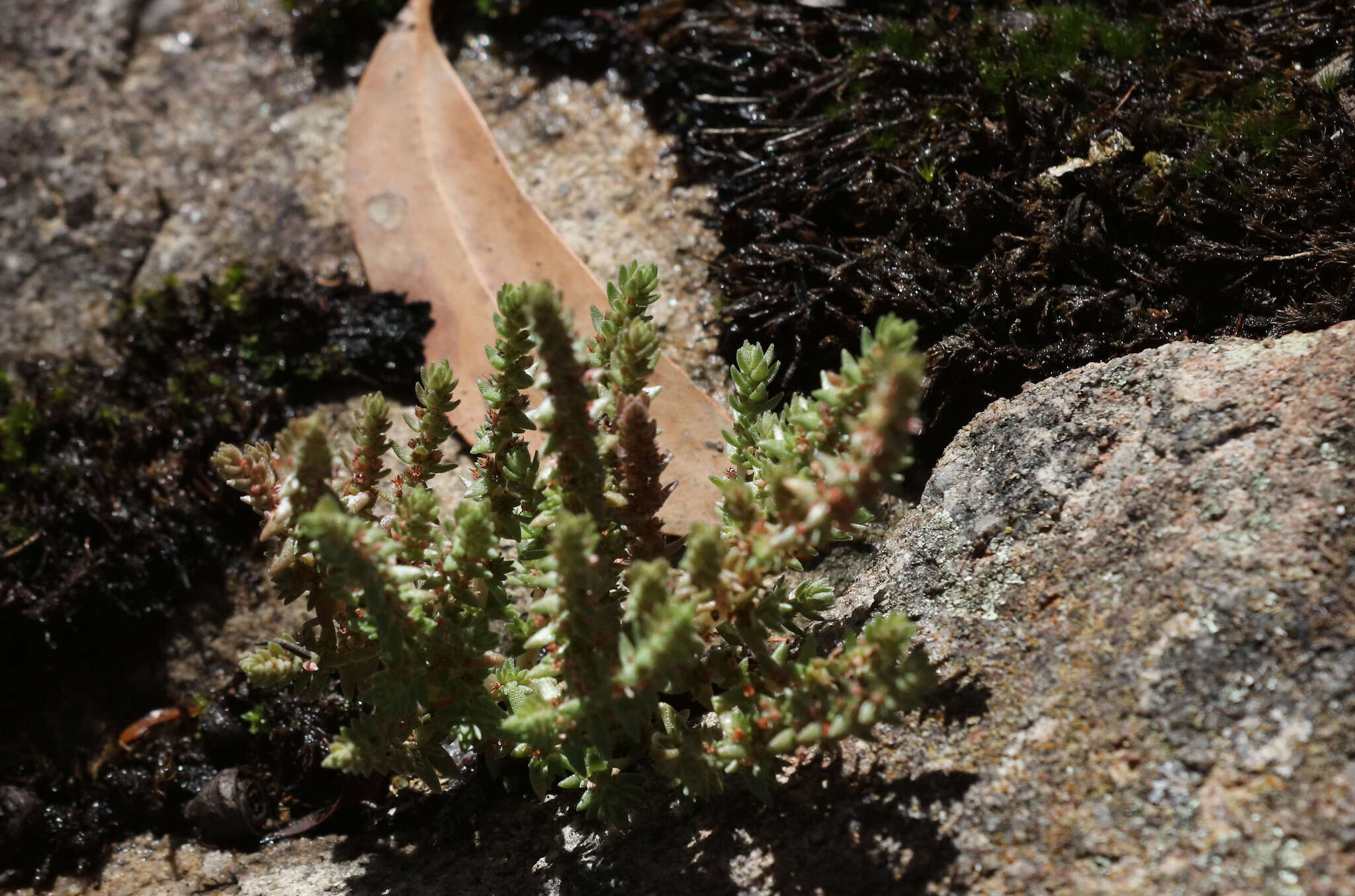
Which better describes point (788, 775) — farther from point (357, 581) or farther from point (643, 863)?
point (357, 581)

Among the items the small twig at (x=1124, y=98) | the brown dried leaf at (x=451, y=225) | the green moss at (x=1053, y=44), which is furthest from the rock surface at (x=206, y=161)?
the small twig at (x=1124, y=98)

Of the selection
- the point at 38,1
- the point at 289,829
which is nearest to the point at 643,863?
the point at 289,829

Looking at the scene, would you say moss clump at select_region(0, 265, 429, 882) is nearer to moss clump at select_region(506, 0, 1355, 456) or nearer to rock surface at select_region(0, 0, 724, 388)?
rock surface at select_region(0, 0, 724, 388)

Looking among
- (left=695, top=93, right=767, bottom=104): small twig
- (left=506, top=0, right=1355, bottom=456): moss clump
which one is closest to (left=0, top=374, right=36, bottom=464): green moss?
(left=506, top=0, right=1355, bottom=456): moss clump

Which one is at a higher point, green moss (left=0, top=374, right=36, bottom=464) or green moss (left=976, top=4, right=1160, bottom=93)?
green moss (left=0, top=374, right=36, bottom=464)

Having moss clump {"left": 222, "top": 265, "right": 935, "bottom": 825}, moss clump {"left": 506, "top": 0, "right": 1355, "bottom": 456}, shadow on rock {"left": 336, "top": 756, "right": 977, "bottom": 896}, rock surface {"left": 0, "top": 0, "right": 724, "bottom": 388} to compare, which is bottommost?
shadow on rock {"left": 336, "top": 756, "right": 977, "bottom": 896}

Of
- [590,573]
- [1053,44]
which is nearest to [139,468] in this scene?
[590,573]

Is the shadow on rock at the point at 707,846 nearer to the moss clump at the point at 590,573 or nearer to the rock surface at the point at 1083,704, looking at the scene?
the rock surface at the point at 1083,704

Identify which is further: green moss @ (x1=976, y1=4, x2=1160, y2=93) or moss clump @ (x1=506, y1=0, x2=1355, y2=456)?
green moss @ (x1=976, y1=4, x2=1160, y2=93)
